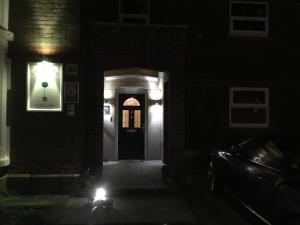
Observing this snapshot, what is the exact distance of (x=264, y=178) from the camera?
17.0 feet

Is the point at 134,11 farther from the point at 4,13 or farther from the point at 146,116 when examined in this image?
the point at 4,13

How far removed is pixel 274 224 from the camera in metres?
4.79

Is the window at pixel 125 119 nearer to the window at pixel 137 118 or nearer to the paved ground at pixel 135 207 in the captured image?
the window at pixel 137 118

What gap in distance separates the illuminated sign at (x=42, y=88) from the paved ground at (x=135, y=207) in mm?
1975

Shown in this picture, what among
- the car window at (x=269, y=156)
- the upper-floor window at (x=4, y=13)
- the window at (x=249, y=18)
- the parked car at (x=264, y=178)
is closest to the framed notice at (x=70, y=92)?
the upper-floor window at (x=4, y=13)

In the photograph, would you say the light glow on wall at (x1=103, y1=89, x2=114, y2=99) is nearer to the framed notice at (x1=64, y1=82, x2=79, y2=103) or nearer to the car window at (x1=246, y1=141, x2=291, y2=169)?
the framed notice at (x1=64, y1=82, x2=79, y2=103)

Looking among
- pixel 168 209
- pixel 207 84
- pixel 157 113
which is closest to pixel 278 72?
pixel 207 84

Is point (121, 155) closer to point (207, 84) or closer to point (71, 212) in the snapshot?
point (207, 84)

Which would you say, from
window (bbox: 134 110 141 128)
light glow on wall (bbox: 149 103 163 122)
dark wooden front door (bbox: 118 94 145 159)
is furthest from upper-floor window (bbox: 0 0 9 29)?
light glow on wall (bbox: 149 103 163 122)

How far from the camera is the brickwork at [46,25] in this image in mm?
7828

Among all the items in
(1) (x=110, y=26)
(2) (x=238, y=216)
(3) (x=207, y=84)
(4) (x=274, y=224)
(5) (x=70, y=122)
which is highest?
(1) (x=110, y=26)

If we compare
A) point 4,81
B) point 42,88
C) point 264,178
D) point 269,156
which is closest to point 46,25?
point 42,88

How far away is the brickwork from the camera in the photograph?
7828 mm

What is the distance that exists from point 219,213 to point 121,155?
17.6 ft
